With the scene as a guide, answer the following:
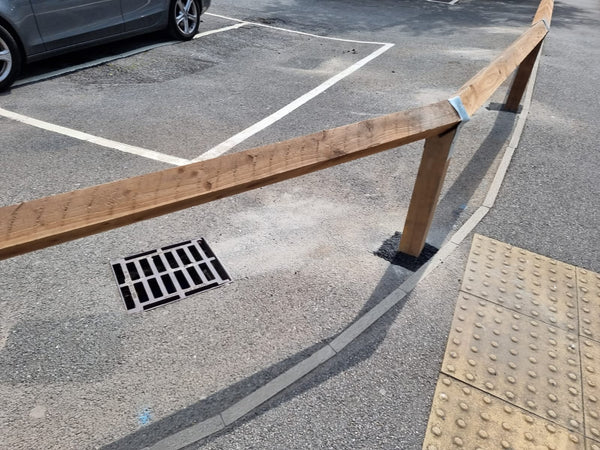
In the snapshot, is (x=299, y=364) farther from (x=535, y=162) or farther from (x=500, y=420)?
(x=535, y=162)

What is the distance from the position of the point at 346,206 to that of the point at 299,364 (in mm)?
1839

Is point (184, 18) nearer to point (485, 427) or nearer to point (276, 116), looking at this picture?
point (276, 116)

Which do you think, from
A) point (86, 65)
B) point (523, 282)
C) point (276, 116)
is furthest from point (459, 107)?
point (86, 65)

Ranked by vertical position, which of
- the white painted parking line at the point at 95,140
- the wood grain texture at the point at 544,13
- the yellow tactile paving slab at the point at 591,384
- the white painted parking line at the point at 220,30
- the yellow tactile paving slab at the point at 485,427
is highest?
the wood grain texture at the point at 544,13

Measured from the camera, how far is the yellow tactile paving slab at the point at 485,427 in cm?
235

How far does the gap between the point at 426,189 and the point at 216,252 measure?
164 centimetres

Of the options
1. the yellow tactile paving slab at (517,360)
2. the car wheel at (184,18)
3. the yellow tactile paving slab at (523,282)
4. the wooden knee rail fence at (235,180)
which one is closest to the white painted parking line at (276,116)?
the wooden knee rail fence at (235,180)

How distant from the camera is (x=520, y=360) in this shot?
111 inches

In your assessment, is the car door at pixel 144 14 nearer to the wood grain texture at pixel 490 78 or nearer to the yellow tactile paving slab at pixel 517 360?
the wood grain texture at pixel 490 78

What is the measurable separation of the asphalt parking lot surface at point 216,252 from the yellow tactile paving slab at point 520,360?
15cm

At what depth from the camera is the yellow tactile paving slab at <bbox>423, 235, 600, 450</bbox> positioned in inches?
95.2

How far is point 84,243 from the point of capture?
139 inches

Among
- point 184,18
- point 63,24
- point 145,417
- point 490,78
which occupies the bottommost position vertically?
point 145,417

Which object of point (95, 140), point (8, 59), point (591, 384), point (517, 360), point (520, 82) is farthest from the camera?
point (520, 82)
